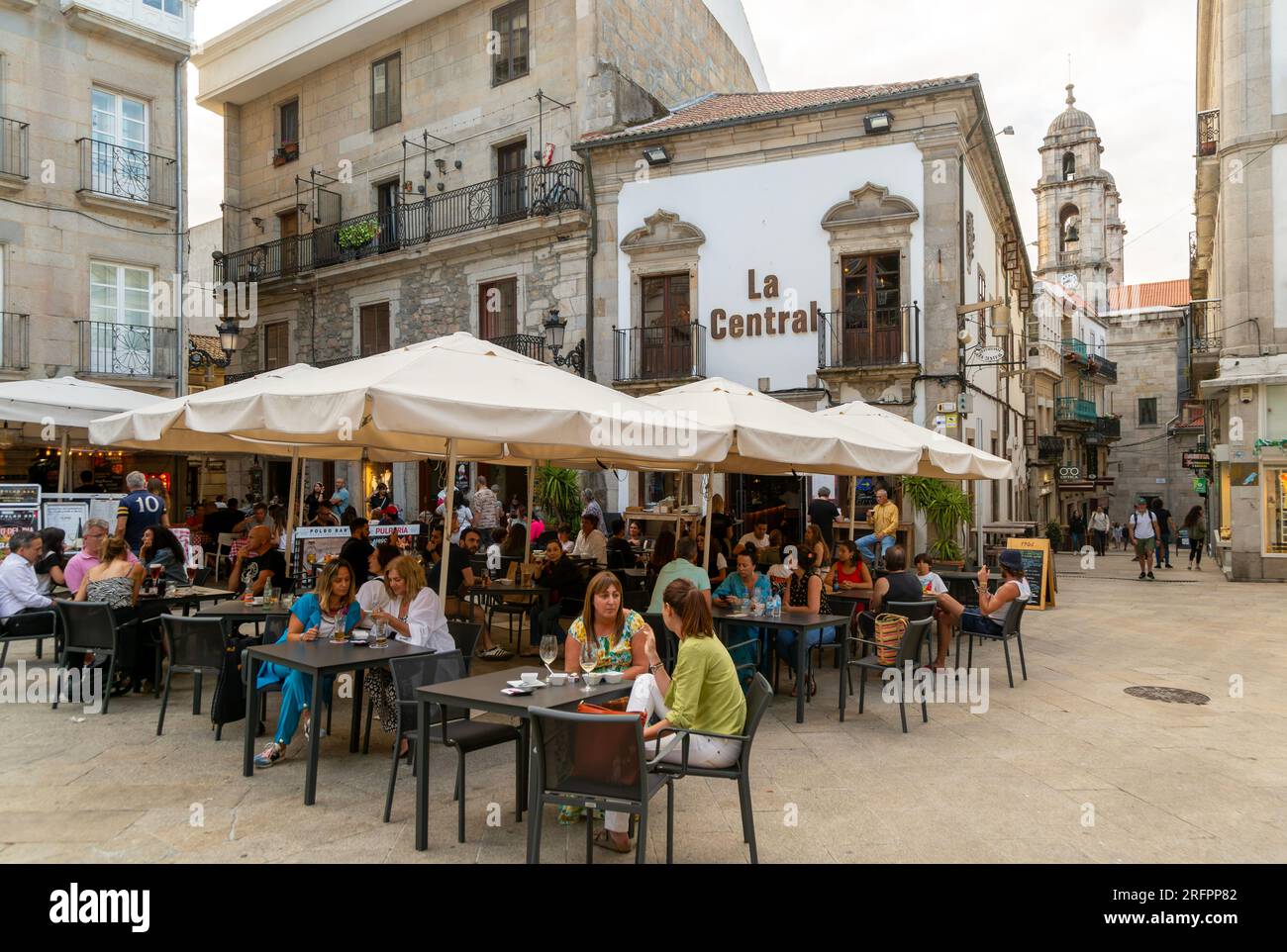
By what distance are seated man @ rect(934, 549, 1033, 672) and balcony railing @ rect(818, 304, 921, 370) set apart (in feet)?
25.9

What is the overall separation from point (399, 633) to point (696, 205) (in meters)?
13.6

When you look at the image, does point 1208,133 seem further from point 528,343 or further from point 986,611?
point 986,611

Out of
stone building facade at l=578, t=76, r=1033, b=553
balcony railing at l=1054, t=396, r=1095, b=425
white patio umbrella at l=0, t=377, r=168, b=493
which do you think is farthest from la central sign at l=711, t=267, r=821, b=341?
balcony railing at l=1054, t=396, r=1095, b=425

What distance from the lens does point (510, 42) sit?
771 inches

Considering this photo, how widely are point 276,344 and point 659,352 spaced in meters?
12.0

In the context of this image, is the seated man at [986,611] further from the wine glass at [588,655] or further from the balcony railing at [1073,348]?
the balcony railing at [1073,348]

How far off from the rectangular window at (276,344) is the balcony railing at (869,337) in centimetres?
1449

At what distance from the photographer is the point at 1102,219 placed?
43.5 meters

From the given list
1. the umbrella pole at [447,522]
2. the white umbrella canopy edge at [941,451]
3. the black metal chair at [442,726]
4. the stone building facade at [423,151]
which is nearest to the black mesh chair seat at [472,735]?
the black metal chair at [442,726]

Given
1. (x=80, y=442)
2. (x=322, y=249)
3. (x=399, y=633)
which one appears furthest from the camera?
(x=322, y=249)

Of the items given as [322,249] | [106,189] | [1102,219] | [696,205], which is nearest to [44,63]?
[106,189]

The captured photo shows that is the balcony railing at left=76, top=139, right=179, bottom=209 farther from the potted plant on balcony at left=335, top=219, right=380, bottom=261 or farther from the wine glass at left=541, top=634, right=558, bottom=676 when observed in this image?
the wine glass at left=541, top=634, right=558, bottom=676

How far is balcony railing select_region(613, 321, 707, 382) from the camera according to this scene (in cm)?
1723

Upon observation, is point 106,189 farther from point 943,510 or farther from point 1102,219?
point 1102,219
